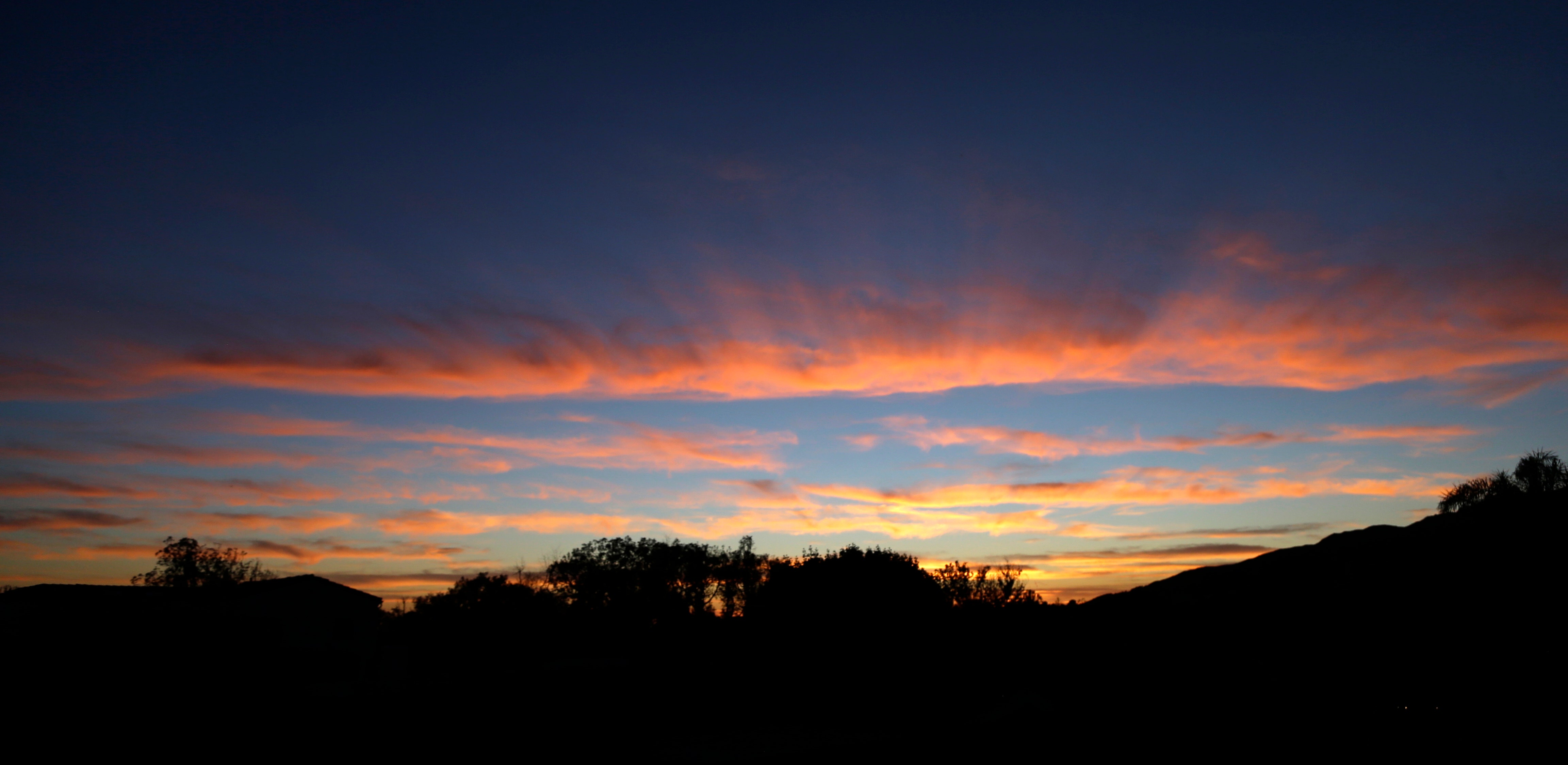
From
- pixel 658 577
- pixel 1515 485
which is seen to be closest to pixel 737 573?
pixel 658 577

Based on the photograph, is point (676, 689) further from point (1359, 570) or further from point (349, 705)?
point (1359, 570)

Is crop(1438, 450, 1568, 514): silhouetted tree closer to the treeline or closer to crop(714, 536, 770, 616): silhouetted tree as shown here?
the treeline

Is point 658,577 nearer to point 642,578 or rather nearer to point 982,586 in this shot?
point 642,578

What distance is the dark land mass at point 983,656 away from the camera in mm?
22453

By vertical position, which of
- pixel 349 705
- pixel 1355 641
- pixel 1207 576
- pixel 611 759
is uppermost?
pixel 1207 576

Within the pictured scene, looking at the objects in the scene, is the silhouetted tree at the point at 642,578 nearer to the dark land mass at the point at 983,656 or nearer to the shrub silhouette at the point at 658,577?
the shrub silhouette at the point at 658,577

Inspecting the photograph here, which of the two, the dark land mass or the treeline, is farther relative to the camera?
the treeline

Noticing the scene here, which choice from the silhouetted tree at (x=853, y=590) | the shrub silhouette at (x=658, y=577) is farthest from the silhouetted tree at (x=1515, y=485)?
the shrub silhouette at (x=658, y=577)

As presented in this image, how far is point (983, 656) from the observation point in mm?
39500

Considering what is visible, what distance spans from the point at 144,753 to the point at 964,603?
42725 mm

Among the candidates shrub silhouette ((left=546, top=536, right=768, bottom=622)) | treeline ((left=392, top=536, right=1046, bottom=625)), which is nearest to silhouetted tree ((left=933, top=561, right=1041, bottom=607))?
treeline ((left=392, top=536, right=1046, bottom=625))

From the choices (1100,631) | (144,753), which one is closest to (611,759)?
(144,753)

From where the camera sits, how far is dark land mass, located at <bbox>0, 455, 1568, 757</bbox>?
2245 cm

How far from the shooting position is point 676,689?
3759 centimetres
